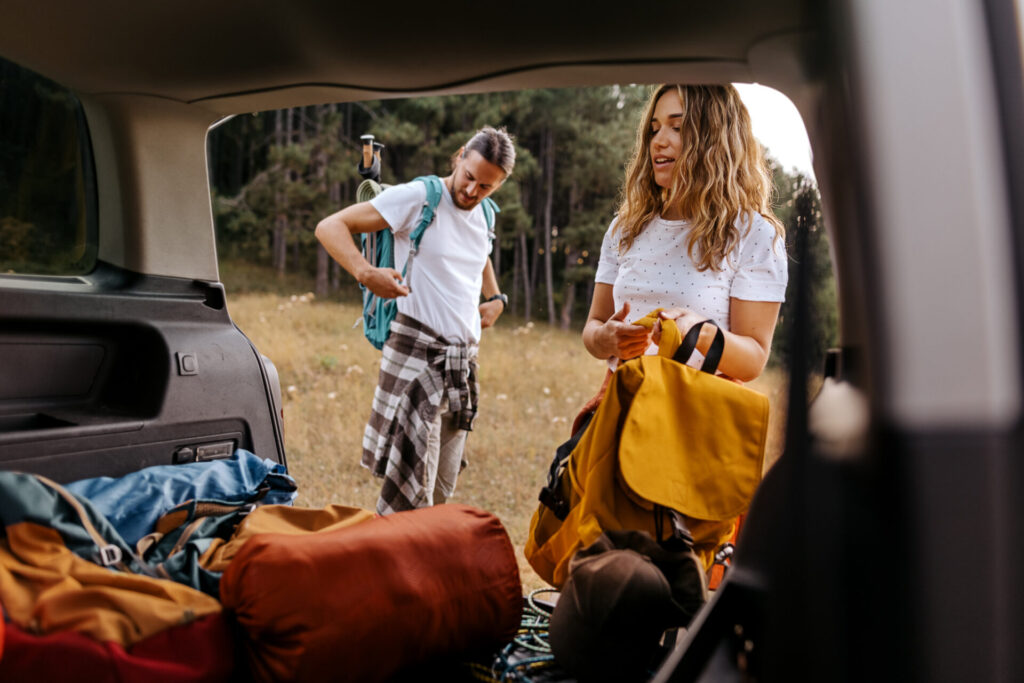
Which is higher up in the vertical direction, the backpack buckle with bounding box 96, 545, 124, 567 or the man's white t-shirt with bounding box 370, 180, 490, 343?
the man's white t-shirt with bounding box 370, 180, 490, 343

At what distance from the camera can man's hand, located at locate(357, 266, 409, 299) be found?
300 cm

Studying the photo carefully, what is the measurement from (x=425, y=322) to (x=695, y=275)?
5.26ft

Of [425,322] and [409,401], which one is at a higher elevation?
[425,322]

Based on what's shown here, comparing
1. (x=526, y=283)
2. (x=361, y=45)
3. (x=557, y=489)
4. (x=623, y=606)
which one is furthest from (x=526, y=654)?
(x=526, y=283)

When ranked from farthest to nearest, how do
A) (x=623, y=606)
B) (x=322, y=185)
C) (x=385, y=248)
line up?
(x=322, y=185) < (x=385, y=248) < (x=623, y=606)

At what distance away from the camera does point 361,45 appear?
1620 mm

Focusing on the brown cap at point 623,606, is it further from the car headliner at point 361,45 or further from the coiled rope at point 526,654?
the car headliner at point 361,45

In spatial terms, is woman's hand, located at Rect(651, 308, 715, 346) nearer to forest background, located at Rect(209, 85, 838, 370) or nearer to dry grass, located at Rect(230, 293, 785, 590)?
dry grass, located at Rect(230, 293, 785, 590)

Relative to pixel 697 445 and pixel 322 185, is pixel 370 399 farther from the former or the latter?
pixel 697 445

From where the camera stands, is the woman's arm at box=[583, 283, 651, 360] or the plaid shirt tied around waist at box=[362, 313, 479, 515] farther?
the plaid shirt tied around waist at box=[362, 313, 479, 515]

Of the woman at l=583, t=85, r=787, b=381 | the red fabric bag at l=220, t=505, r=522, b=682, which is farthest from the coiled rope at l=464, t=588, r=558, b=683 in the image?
the woman at l=583, t=85, r=787, b=381

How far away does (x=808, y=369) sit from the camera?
63cm

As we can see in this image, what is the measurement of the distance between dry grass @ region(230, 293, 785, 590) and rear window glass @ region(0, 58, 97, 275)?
3186mm

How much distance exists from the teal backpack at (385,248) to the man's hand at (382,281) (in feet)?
0.44
